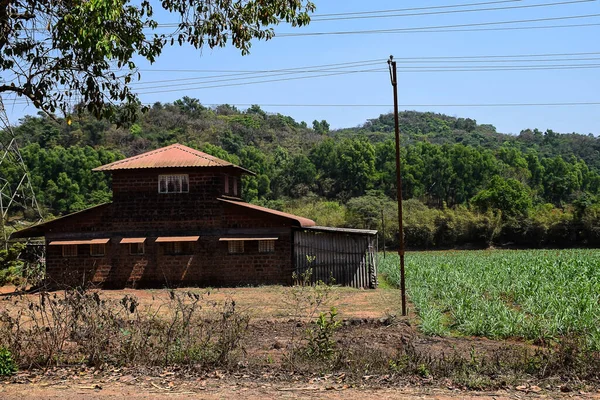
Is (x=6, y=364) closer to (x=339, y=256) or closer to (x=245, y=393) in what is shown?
(x=245, y=393)

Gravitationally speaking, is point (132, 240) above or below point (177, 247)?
above

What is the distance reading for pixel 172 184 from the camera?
89.0 feet

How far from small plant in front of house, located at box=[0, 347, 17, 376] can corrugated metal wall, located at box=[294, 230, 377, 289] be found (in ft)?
52.5

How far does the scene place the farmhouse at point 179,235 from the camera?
2622 centimetres

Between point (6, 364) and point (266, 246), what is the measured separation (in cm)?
1750

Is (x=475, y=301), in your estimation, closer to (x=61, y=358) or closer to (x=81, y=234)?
(x=61, y=358)

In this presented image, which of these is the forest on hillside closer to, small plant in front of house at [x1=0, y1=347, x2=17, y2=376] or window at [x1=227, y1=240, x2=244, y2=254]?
window at [x1=227, y1=240, x2=244, y2=254]

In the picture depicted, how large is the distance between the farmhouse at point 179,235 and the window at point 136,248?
0.14 ft

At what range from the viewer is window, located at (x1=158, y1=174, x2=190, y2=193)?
27078mm

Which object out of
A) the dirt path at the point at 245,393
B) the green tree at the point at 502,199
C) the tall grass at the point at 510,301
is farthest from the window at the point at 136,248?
the green tree at the point at 502,199

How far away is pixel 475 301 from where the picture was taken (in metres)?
15.8

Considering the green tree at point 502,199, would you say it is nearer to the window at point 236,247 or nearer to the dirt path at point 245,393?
the window at point 236,247

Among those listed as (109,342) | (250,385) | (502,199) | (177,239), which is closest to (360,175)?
(502,199)

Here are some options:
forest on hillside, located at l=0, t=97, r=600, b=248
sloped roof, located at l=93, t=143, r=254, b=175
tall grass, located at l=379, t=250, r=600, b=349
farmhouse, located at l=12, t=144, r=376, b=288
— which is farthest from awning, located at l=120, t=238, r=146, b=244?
forest on hillside, located at l=0, t=97, r=600, b=248
